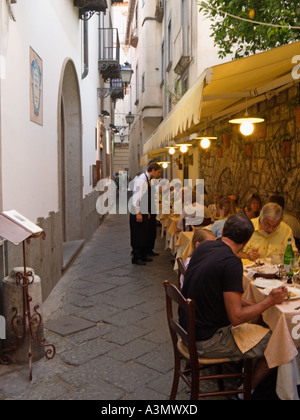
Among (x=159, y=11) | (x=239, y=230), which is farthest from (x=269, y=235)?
(x=159, y=11)

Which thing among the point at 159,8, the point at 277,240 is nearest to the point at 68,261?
the point at 277,240

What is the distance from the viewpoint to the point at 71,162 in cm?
899

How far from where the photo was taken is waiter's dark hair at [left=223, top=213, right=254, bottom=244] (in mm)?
2977

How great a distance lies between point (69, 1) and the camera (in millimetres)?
7961

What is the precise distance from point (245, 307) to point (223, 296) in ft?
0.62

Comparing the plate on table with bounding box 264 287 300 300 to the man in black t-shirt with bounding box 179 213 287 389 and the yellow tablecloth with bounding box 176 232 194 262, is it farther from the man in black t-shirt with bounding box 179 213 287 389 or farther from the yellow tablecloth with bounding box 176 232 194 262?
the yellow tablecloth with bounding box 176 232 194 262

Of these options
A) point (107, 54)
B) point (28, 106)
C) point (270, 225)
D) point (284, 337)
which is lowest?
point (284, 337)

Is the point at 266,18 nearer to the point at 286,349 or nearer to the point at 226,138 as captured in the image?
the point at 226,138

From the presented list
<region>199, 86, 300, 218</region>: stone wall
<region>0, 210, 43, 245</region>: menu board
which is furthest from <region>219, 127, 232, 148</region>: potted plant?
<region>0, 210, 43, 245</region>: menu board

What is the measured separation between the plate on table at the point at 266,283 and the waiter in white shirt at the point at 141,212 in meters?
4.32

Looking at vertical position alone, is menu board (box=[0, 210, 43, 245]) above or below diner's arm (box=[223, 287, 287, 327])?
above

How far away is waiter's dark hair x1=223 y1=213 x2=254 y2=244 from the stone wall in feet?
9.85
